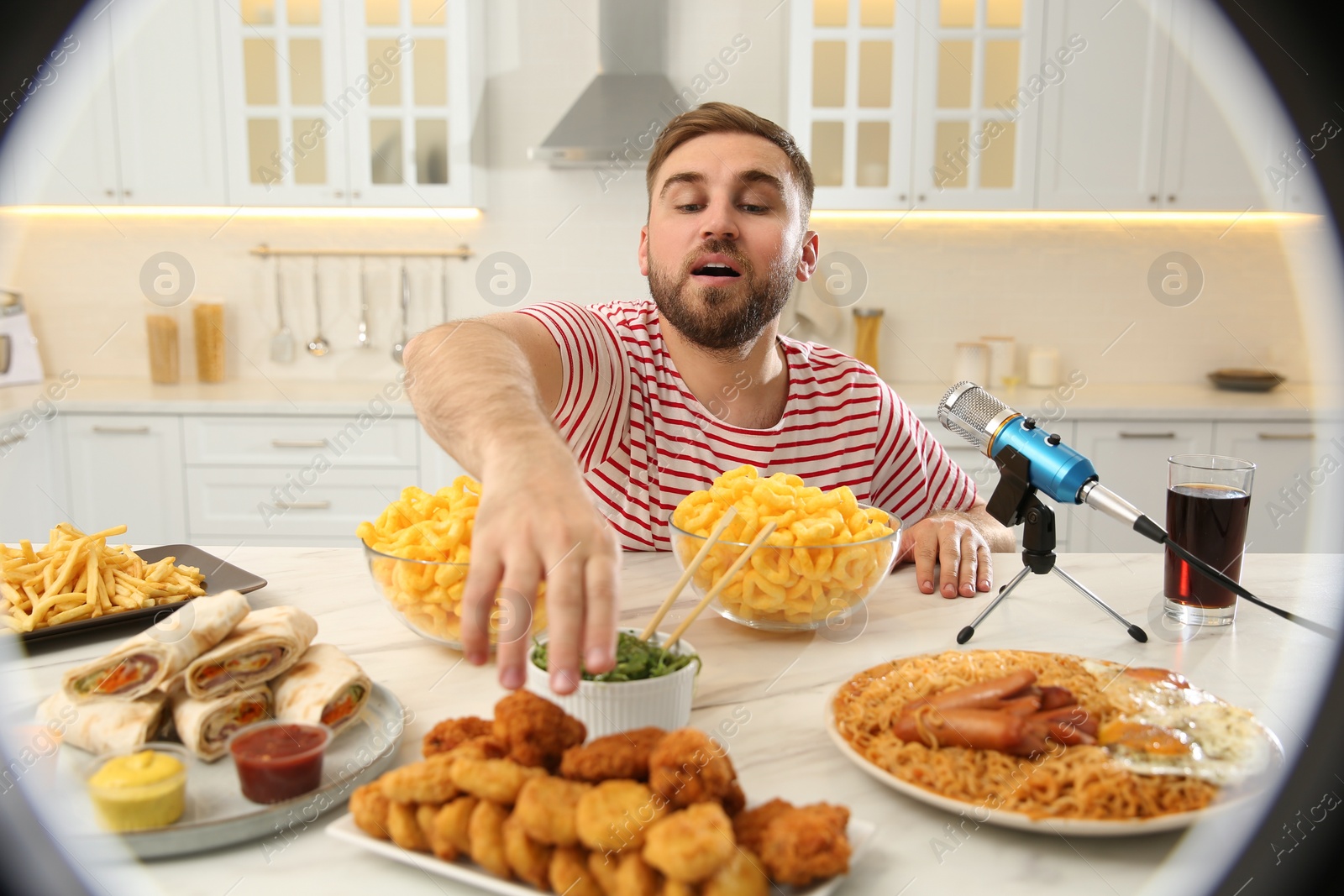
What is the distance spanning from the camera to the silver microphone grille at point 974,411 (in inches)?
49.9

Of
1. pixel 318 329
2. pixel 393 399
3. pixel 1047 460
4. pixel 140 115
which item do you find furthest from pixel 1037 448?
pixel 140 115

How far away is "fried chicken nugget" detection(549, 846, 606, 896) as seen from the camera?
641 millimetres

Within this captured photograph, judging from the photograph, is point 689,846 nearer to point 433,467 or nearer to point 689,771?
point 689,771

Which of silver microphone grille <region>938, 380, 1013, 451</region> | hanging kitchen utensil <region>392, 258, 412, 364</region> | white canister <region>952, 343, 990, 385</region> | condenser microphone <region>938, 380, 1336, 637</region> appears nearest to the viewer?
condenser microphone <region>938, 380, 1336, 637</region>

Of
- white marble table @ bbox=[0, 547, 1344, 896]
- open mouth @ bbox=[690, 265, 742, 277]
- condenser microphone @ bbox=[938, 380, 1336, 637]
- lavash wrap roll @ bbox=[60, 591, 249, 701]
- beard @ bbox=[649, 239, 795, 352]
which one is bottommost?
white marble table @ bbox=[0, 547, 1344, 896]

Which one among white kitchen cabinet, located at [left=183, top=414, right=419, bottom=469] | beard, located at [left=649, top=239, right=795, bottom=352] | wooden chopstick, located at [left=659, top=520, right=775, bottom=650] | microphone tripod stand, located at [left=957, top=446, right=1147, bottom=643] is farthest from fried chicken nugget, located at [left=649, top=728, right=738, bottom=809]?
white kitchen cabinet, located at [left=183, top=414, right=419, bottom=469]

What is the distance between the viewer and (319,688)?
2.88 ft

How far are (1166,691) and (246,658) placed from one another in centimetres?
86

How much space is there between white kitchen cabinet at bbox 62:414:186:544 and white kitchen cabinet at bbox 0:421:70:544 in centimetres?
4

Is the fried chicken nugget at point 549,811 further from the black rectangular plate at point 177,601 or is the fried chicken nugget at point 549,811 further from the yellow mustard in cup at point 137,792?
the black rectangular plate at point 177,601

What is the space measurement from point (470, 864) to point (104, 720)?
1.24ft

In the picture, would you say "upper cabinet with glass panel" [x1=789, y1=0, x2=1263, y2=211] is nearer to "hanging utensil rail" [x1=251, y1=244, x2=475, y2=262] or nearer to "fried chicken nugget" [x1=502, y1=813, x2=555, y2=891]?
"hanging utensil rail" [x1=251, y1=244, x2=475, y2=262]

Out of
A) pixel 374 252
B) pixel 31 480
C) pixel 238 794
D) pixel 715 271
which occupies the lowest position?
pixel 31 480

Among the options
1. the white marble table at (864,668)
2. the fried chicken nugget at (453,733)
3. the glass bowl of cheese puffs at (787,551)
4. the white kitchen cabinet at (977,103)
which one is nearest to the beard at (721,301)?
the white marble table at (864,668)
